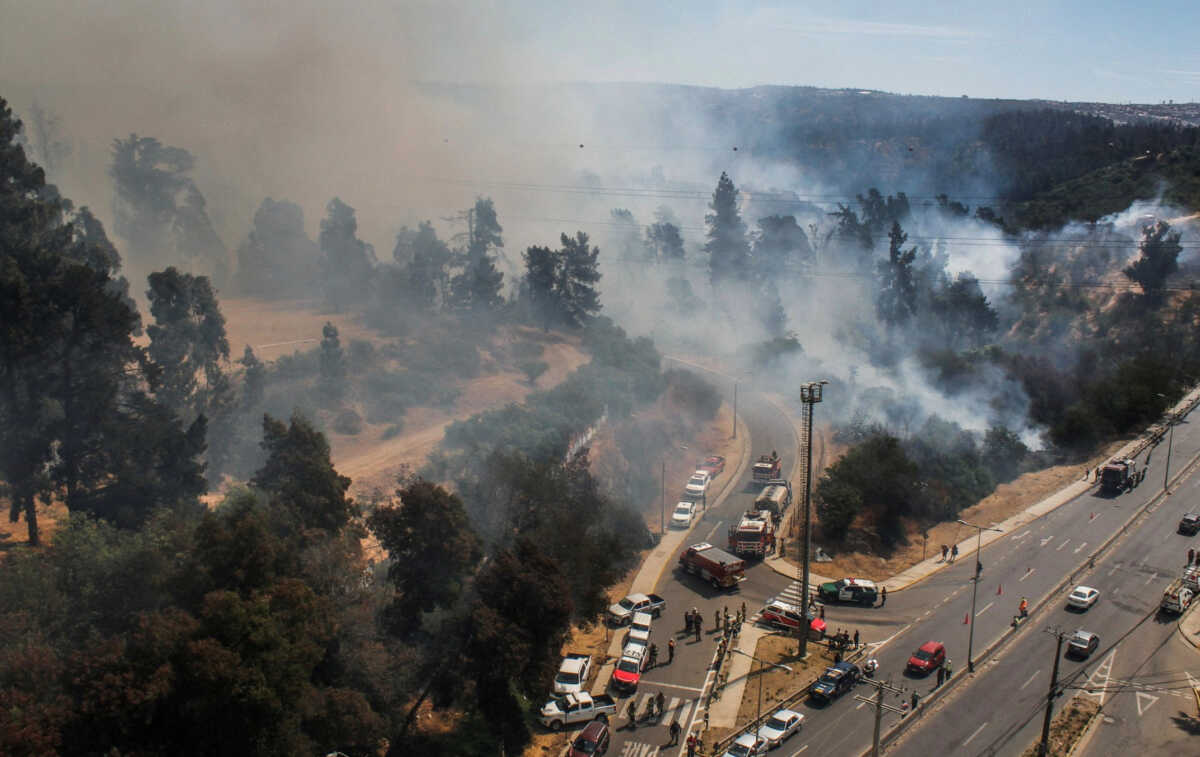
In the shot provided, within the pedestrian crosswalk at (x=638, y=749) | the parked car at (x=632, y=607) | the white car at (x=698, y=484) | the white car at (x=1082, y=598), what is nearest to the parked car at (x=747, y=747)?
the pedestrian crosswalk at (x=638, y=749)

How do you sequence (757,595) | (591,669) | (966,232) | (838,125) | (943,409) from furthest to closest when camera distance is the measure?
1. (838,125)
2. (966,232)
3. (943,409)
4. (757,595)
5. (591,669)

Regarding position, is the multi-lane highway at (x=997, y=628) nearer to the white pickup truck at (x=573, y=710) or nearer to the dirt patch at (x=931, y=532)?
the white pickup truck at (x=573, y=710)

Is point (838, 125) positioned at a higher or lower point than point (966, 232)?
higher

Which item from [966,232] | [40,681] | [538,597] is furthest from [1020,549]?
[966,232]

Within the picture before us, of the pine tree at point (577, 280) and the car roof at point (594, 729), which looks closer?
the car roof at point (594, 729)

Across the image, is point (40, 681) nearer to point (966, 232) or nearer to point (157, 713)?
point (157, 713)

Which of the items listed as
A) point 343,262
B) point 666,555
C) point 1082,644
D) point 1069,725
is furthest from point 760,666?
point 343,262
